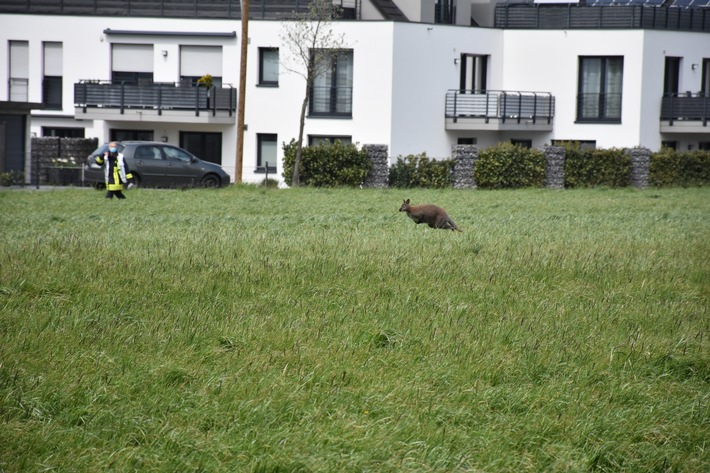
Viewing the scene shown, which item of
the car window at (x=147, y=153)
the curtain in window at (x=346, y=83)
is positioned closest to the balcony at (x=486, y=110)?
the curtain in window at (x=346, y=83)

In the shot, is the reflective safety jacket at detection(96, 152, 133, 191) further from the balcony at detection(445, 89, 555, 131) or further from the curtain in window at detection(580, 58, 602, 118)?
the curtain in window at detection(580, 58, 602, 118)

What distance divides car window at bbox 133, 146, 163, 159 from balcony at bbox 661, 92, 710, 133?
22.3 m

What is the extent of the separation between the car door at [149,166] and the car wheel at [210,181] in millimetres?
1430

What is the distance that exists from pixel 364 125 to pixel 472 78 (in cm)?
568

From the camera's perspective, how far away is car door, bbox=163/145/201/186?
35625 millimetres

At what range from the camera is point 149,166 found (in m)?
35.3

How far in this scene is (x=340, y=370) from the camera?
7676mm

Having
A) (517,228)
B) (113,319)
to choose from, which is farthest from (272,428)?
(517,228)

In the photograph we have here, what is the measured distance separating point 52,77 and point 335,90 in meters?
12.5

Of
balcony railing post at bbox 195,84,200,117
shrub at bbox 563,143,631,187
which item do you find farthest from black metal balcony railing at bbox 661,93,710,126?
balcony railing post at bbox 195,84,200,117

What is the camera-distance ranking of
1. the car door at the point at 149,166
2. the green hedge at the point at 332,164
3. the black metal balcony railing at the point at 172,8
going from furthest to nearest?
the black metal balcony railing at the point at 172,8
the green hedge at the point at 332,164
the car door at the point at 149,166

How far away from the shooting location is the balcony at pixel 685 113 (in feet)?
148

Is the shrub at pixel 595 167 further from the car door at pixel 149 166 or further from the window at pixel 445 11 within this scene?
the car door at pixel 149 166

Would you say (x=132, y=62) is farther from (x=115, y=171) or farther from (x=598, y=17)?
(x=598, y=17)
